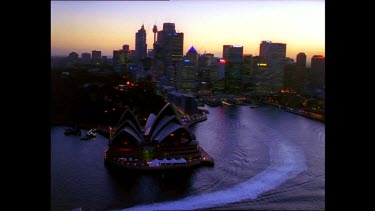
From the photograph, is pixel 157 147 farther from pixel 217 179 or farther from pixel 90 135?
pixel 90 135

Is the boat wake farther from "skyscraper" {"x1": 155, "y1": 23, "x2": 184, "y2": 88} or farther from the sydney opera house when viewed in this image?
"skyscraper" {"x1": 155, "y1": 23, "x2": 184, "y2": 88}

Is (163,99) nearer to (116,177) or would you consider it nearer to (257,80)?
(257,80)

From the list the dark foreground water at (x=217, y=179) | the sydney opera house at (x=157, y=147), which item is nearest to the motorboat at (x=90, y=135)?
the dark foreground water at (x=217, y=179)

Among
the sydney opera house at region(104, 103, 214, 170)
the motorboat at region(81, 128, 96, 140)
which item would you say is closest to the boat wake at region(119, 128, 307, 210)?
the sydney opera house at region(104, 103, 214, 170)

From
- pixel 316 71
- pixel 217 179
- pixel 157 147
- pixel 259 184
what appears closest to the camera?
pixel 259 184

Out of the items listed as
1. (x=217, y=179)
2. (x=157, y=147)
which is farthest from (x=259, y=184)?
(x=157, y=147)
